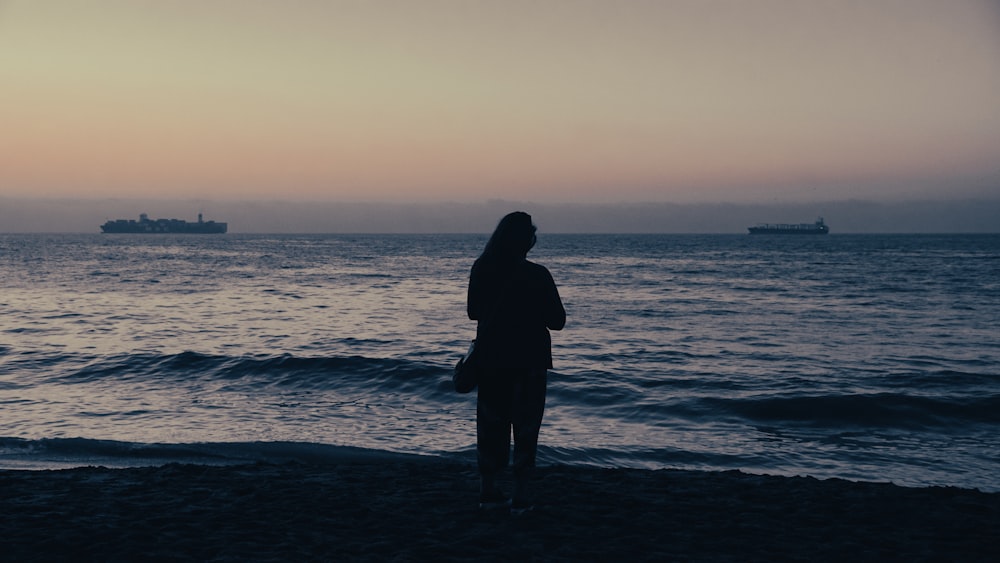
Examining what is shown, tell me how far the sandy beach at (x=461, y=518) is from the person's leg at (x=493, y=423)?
0.39m

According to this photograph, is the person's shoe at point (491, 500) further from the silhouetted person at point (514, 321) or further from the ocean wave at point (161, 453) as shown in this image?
the ocean wave at point (161, 453)

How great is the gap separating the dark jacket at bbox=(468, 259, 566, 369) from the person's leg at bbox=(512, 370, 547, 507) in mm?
121

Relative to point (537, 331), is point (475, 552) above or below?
below

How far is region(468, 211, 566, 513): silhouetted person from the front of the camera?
475 centimetres

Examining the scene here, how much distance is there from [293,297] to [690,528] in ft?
96.1

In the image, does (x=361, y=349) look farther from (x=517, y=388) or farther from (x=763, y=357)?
(x=517, y=388)

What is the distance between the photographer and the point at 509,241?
4.76 meters

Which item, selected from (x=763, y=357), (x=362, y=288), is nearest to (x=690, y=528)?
(x=763, y=357)

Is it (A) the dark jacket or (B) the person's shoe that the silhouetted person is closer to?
(A) the dark jacket

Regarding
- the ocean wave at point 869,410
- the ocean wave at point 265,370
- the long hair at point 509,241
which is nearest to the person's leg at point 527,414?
the long hair at point 509,241

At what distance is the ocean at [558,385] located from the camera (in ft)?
29.0

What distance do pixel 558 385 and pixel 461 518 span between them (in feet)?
27.5

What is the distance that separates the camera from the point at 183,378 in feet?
46.0

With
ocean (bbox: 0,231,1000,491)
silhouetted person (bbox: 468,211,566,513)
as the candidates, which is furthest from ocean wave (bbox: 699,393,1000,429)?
silhouetted person (bbox: 468,211,566,513)
